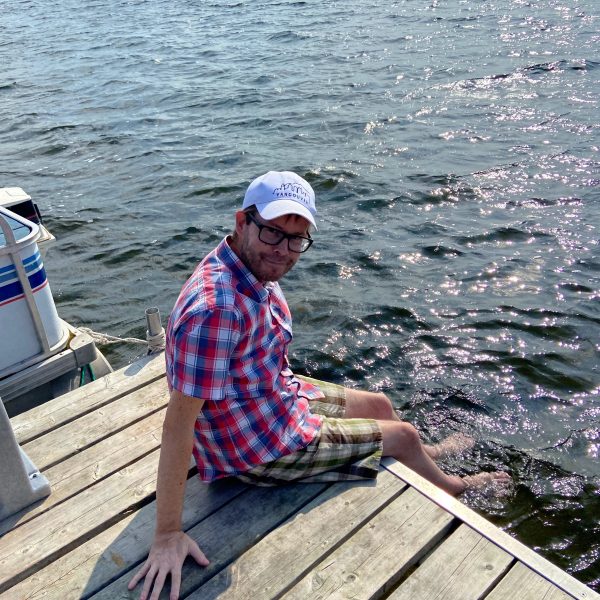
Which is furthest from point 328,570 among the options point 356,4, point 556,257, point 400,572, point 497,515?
point 356,4

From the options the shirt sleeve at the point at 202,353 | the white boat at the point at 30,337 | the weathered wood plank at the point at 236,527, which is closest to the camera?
the shirt sleeve at the point at 202,353

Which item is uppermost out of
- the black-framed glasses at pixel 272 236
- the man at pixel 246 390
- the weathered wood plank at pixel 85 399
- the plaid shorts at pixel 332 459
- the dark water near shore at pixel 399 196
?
the black-framed glasses at pixel 272 236

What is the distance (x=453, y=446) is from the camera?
518cm

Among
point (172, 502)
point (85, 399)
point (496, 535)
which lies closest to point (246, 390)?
point (172, 502)

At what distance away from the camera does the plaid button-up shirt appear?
2.87 meters

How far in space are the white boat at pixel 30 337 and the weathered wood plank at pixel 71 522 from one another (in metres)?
1.36

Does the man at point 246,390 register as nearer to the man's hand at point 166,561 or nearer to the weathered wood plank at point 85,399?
the man's hand at point 166,561

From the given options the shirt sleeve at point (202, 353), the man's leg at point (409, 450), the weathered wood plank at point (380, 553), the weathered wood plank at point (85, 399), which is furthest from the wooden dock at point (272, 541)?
the shirt sleeve at point (202, 353)

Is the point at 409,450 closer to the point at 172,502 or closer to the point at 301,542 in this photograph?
the point at 301,542

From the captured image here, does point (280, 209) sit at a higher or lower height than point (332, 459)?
higher

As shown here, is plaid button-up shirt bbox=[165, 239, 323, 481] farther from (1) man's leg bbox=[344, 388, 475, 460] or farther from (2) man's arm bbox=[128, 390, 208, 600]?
(1) man's leg bbox=[344, 388, 475, 460]

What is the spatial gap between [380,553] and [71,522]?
4.80ft

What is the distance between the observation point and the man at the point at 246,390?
289cm

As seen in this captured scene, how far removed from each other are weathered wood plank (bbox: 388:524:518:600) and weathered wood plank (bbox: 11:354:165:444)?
2162 millimetres
